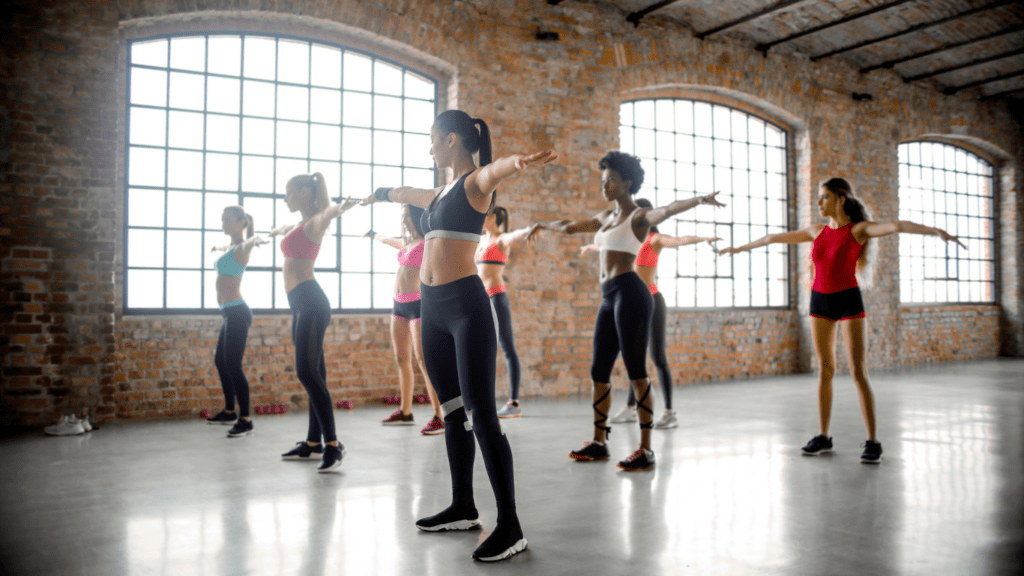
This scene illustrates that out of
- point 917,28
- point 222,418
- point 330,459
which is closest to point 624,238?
point 330,459

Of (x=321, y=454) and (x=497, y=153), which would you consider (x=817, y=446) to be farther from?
(x=497, y=153)

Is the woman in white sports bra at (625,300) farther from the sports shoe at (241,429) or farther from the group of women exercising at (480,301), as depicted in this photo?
the sports shoe at (241,429)

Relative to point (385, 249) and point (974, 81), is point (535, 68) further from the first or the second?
point (974, 81)

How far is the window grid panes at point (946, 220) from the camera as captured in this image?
11.8 m

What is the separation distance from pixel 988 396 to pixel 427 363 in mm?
6772

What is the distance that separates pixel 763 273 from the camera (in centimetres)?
994

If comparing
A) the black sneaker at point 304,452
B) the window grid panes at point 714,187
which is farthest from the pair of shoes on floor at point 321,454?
the window grid panes at point 714,187

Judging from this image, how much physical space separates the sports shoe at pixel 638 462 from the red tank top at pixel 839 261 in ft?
4.81

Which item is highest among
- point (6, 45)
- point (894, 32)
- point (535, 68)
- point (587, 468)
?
point (894, 32)

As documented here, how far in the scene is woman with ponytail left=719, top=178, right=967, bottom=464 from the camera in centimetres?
399

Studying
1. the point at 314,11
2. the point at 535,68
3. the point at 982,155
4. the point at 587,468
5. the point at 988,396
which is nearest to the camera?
the point at 587,468

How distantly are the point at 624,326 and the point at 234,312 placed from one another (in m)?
3.00

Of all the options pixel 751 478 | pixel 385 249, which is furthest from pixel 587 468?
pixel 385 249

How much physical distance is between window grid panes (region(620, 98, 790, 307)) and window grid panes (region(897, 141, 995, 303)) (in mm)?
2984
